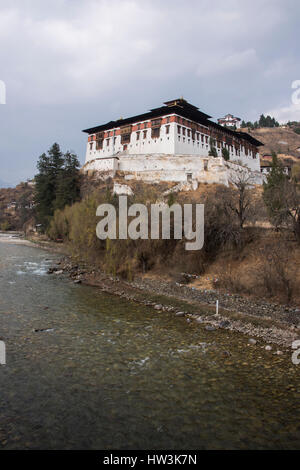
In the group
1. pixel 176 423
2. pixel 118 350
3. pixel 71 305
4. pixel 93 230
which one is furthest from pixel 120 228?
pixel 176 423

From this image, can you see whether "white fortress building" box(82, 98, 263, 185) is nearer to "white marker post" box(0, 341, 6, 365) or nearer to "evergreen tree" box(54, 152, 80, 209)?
"evergreen tree" box(54, 152, 80, 209)

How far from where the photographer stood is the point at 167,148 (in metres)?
58.0

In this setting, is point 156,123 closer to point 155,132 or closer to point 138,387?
point 155,132

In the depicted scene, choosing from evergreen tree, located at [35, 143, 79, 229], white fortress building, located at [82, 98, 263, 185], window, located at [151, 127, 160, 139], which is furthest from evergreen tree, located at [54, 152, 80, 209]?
window, located at [151, 127, 160, 139]

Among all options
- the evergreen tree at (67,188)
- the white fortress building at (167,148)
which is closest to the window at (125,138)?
the white fortress building at (167,148)

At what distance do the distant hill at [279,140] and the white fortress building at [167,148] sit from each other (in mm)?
60740

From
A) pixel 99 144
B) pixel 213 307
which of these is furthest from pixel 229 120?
pixel 213 307

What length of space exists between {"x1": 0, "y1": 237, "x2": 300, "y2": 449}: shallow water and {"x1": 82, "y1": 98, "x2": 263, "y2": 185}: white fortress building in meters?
41.4

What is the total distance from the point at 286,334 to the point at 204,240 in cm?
1149

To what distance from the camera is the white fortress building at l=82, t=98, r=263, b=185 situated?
53.7 metres

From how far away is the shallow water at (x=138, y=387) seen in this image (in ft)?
24.3

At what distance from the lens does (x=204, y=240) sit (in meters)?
24.3

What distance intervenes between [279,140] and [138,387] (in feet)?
510
